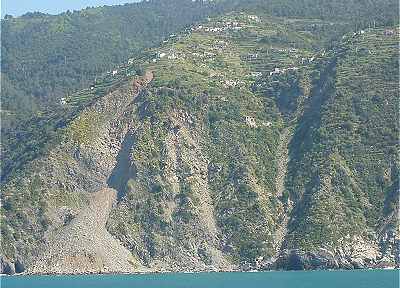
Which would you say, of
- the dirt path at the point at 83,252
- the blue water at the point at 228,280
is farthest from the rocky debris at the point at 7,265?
the blue water at the point at 228,280

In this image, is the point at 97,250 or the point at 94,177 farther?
the point at 94,177

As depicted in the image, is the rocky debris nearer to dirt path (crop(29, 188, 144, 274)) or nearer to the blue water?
dirt path (crop(29, 188, 144, 274))

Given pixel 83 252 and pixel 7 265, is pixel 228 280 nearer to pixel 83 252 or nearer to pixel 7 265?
pixel 83 252

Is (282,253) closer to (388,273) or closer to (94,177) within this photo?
(388,273)

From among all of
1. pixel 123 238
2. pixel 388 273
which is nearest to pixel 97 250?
pixel 123 238

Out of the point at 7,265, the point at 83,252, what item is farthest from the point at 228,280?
the point at 7,265
